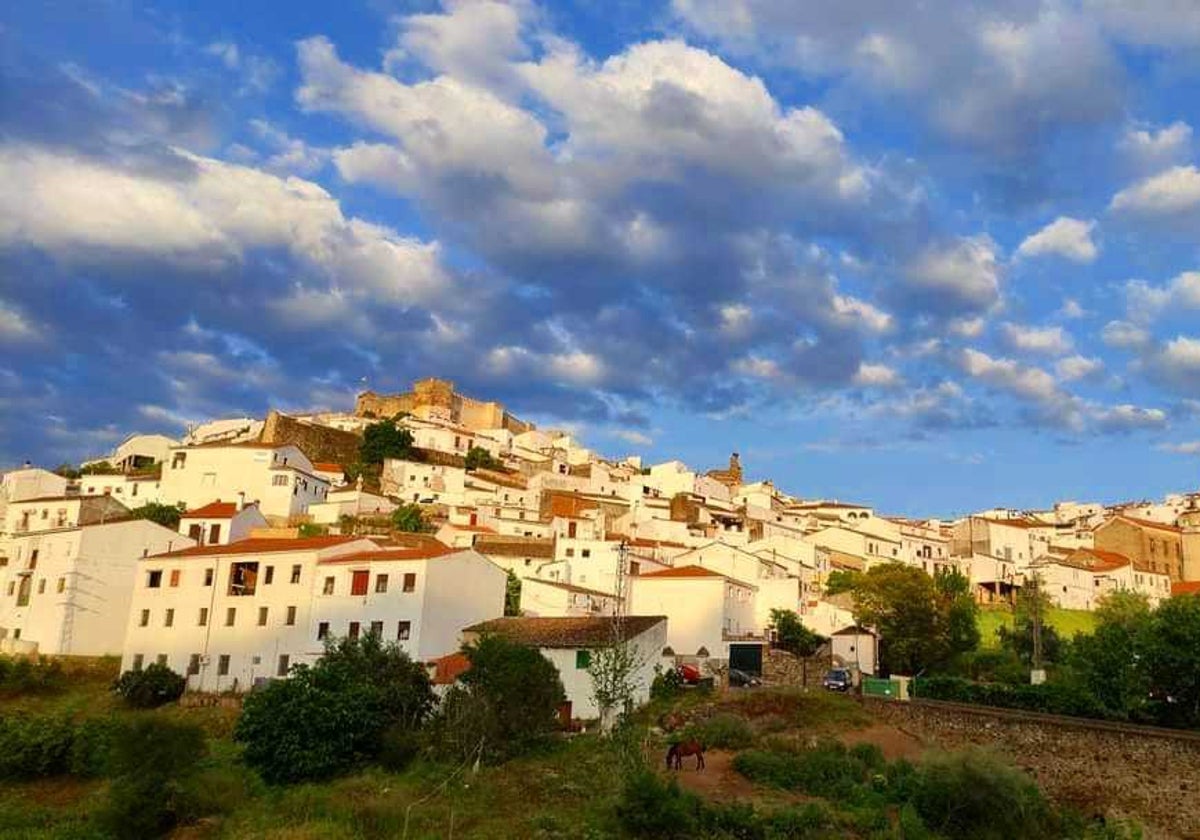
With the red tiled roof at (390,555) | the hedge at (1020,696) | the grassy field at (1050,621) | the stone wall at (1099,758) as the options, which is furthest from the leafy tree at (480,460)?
the stone wall at (1099,758)

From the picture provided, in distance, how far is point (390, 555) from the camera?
1870 inches

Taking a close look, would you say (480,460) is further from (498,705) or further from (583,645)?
(498,705)

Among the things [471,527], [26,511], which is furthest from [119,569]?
[471,527]

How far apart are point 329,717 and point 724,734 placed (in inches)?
525

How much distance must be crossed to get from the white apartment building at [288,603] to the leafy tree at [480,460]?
48.2 meters

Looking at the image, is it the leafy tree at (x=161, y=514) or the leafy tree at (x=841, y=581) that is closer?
the leafy tree at (x=841, y=581)

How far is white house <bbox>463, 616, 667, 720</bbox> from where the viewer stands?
41.5 metres

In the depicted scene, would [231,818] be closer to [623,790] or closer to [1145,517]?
[623,790]

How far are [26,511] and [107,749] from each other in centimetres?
3816

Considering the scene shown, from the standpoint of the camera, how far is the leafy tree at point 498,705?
35594mm

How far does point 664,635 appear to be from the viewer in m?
45.9

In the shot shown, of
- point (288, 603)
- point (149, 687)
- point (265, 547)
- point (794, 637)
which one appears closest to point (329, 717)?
point (288, 603)

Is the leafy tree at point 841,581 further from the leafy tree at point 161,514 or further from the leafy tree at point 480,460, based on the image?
the leafy tree at point 161,514

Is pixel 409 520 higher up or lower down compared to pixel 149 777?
higher up
